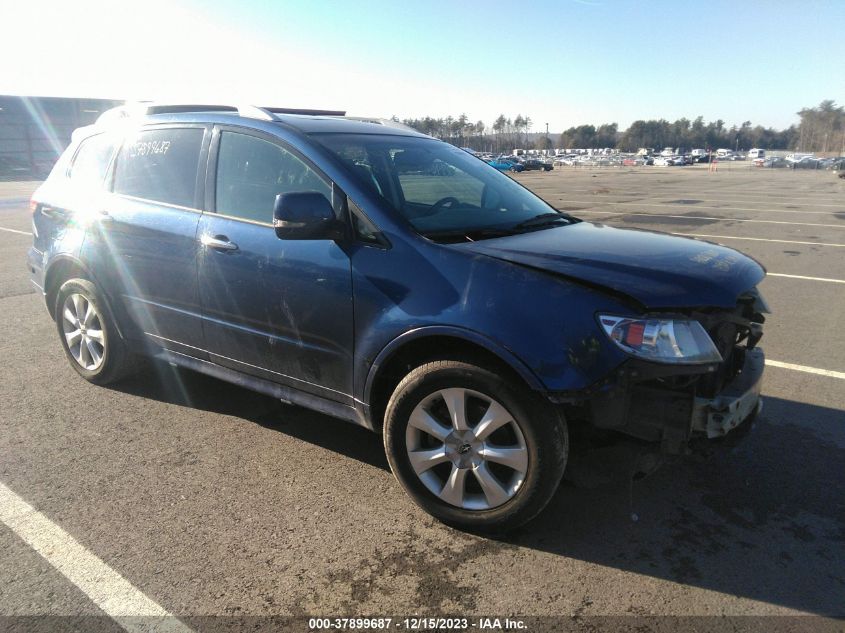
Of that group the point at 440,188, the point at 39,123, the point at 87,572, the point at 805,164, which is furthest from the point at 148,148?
the point at 805,164

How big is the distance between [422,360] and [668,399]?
1053 millimetres

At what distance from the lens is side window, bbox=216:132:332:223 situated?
3.25 metres

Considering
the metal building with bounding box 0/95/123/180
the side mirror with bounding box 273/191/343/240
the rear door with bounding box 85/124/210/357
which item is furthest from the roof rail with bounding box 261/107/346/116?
the metal building with bounding box 0/95/123/180

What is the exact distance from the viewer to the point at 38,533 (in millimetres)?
2789

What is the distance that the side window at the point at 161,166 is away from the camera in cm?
372

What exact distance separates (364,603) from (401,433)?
30.0 inches

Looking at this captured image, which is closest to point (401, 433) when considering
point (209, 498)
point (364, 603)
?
point (364, 603)

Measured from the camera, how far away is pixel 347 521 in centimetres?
290

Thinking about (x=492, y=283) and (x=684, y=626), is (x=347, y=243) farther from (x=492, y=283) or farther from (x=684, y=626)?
(x=684, y=626)

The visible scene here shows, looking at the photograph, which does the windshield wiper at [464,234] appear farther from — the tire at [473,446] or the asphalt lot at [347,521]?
the asphalt lot at [347,521]

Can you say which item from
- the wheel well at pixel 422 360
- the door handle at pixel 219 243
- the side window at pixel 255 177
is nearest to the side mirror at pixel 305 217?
the side window at pixel 255 177

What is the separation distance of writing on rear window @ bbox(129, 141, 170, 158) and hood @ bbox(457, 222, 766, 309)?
220 cm

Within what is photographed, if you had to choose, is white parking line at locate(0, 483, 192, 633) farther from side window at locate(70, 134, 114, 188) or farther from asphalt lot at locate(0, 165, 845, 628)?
side window at locate(70, 134, 114, 188)

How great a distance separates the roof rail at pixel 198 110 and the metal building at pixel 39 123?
62.0 meters
